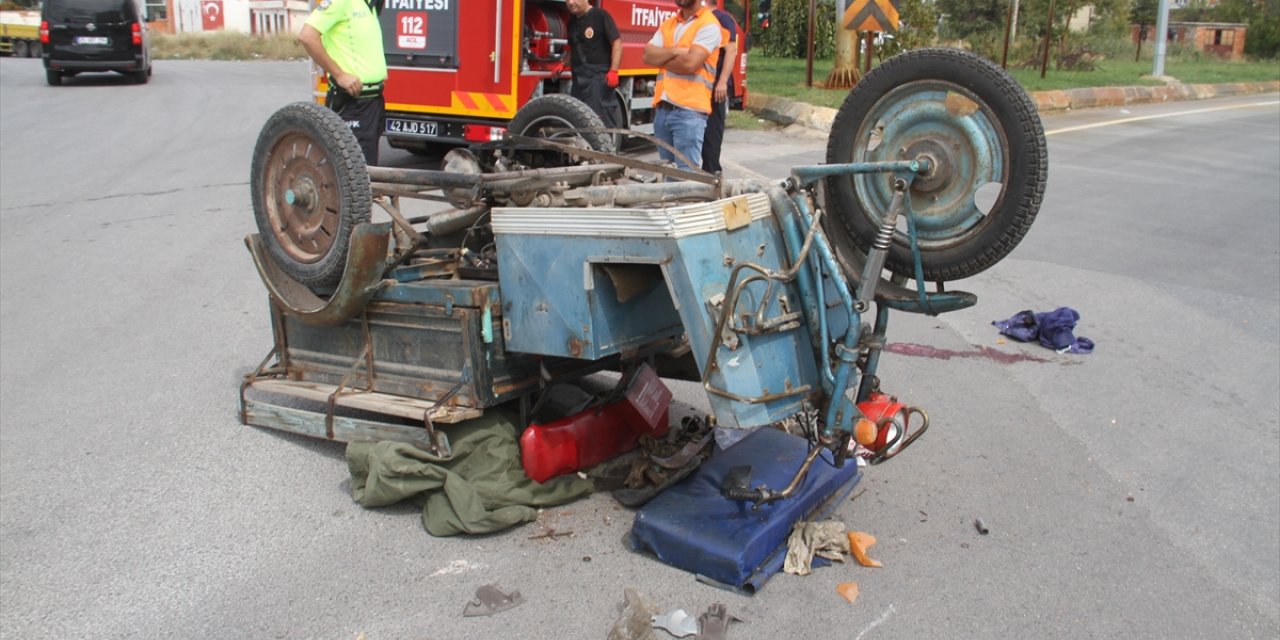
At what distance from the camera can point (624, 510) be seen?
4.02m

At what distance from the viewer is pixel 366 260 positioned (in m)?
4.14

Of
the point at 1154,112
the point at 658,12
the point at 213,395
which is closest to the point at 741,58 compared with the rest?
the point at 658,12

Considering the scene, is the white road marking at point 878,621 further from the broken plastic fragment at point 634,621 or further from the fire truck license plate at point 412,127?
the fire truck license plate at point 412,127


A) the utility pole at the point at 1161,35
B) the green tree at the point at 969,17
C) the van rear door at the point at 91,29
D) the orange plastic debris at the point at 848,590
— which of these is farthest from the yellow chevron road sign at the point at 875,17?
the green tree at the point at 969,17

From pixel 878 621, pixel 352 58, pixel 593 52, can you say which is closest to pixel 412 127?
pixel 593 52

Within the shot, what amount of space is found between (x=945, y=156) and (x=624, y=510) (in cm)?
179

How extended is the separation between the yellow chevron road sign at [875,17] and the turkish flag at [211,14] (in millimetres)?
44641

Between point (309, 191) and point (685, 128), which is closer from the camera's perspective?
point (309, 191)

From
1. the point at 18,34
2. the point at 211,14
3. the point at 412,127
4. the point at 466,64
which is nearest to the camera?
the point at 466,64

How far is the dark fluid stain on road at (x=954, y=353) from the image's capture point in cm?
598

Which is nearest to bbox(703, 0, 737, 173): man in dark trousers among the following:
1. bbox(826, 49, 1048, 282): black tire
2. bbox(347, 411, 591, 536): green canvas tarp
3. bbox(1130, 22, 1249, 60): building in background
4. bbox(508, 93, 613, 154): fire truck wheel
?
bbox(508, 93, 613, 154): fire truck wheel

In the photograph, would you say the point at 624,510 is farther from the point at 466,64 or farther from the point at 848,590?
the point at 466,64

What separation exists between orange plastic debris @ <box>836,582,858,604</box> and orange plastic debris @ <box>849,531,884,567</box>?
14 centimetres

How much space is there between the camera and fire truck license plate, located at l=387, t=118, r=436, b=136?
10.7 meters
